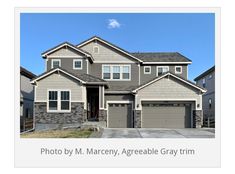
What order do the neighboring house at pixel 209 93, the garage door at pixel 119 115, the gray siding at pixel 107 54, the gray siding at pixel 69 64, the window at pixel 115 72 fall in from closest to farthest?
1. the garage door at pixel 119 115
2. the gray siding at pixel 69 64
3. the window at pixel 115 72
4. the gray siding at pixel 107 54
5. the neighboring house at pixel 209 93

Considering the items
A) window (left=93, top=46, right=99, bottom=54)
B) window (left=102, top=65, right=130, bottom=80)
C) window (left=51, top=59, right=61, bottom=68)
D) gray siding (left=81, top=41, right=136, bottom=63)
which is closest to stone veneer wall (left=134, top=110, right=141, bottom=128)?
window (left=102, top=65, right=130, bottom=80)

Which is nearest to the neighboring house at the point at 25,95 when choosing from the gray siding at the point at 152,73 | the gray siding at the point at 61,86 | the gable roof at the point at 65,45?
the gable roof at the point at 65,45

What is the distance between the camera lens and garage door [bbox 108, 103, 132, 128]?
1928cm

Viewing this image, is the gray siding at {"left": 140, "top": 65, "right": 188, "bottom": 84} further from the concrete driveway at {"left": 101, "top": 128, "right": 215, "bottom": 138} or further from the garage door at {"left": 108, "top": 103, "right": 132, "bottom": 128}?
the concrete driveway at {"left": 101, "top": 128, "right": 215, "bottom": 138}

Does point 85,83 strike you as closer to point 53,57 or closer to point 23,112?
point 53,57

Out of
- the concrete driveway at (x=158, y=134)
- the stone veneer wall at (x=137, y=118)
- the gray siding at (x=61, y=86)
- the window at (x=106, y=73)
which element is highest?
the window at (x=106, y=73)

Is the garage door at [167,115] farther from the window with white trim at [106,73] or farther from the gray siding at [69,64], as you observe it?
the gray siding at [69,64]

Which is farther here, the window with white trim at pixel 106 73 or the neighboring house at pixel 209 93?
the neighboring house at pixel 209 93

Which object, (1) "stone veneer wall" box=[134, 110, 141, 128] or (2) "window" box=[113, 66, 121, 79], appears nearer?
(1) "stone veneer wall" box=[134, 110, 141, 128]

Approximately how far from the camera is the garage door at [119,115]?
1928cm

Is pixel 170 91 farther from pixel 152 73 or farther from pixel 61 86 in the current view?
pixel 61 86

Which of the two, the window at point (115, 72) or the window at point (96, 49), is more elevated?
the window at point (96, 49)
